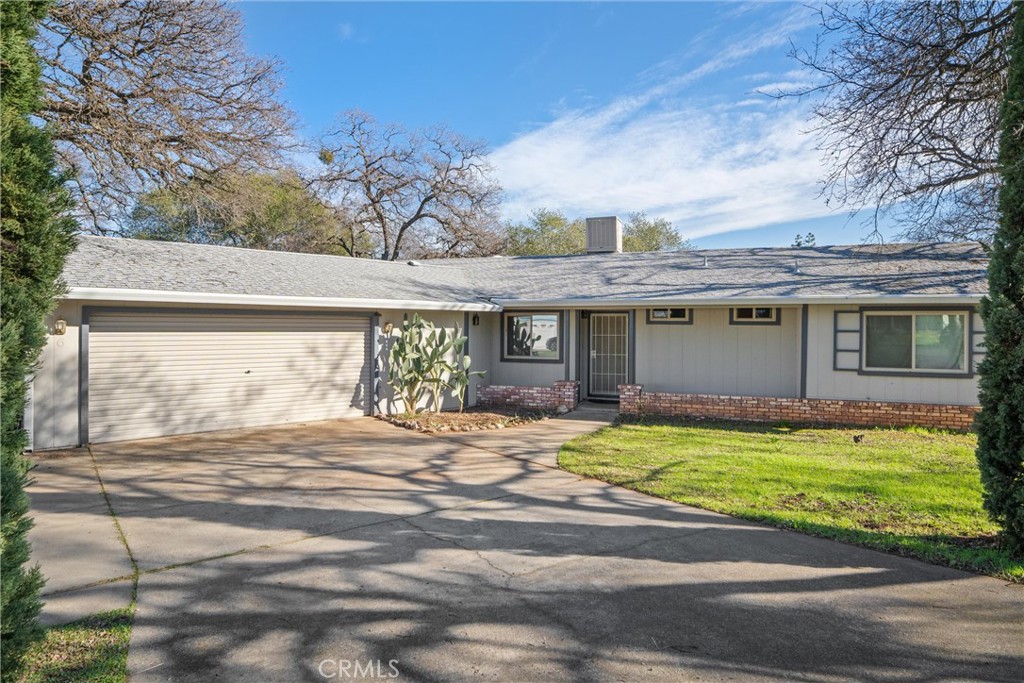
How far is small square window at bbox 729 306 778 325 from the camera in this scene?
11.2 meters

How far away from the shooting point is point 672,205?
1231 inches

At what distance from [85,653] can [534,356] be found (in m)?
10.5

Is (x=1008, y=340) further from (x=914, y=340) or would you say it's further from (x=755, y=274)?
(x=755, y=274)

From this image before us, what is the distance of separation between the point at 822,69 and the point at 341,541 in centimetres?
785

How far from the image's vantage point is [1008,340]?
14.1 ft

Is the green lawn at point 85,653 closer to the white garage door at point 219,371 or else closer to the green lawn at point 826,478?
the green lawn at point 826,478

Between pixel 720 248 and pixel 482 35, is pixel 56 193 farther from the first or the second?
pixel 720 248

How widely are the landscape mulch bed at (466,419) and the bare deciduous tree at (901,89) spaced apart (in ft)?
Answer: 20.9

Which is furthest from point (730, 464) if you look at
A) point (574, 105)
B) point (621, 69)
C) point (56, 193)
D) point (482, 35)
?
point (574, 105)

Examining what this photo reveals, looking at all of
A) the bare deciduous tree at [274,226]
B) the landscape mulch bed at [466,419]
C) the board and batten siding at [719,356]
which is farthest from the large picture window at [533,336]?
the bare deciduous tree at [274,226]

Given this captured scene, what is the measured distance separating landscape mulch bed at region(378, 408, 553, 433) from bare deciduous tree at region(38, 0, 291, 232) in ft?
22.5

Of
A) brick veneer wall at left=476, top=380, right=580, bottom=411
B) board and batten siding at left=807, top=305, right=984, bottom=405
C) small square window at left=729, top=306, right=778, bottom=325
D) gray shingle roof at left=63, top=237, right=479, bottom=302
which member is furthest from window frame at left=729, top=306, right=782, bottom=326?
gray shingle roof at left=63, top=237, right=479, bottom=302

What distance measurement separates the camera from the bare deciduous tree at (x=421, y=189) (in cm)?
2719

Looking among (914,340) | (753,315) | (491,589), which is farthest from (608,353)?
(491,589)
